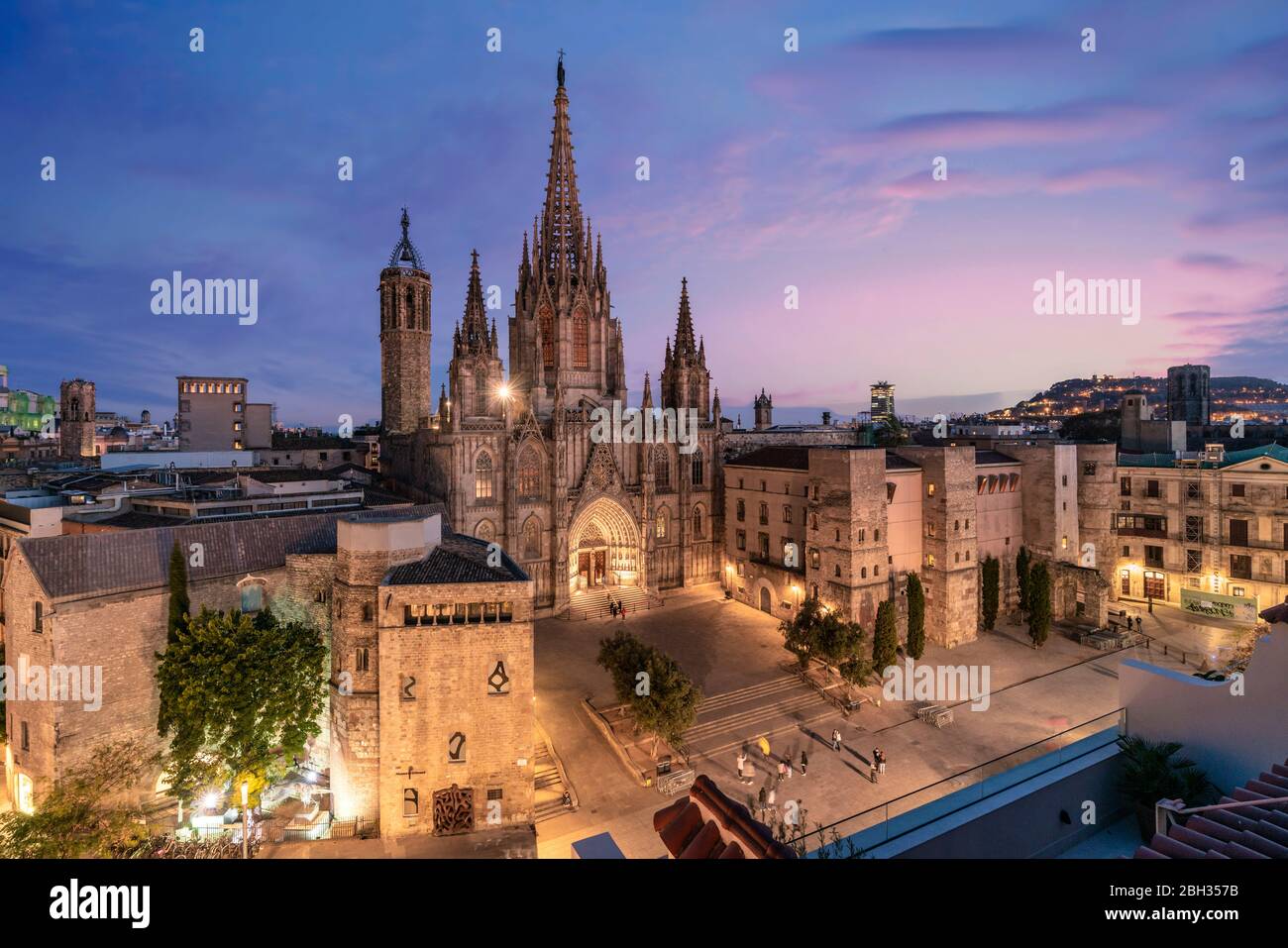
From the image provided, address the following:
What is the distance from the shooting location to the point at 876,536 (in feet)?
120

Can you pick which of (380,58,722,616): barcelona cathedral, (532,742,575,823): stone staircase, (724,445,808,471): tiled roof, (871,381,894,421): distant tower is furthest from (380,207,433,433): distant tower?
(871,381,894,421): distant tower

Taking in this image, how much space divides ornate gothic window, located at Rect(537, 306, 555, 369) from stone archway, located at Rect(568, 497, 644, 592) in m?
12.1

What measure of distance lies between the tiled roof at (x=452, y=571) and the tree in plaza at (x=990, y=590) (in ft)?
100

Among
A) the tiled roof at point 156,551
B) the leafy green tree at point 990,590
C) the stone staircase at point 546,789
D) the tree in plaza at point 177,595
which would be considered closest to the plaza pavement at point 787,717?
the stone staircase at point 546,789

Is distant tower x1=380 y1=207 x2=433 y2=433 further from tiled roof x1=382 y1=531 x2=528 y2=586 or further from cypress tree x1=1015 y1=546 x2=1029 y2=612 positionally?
cypress tree x1=1015 y1=546 x2=1029 y2=612

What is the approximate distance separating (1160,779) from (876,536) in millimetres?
23923

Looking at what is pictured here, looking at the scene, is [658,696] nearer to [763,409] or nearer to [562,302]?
[562,302]

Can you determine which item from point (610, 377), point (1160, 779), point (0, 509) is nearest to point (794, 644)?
point (1160, 779)

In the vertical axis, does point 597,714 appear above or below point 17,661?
below

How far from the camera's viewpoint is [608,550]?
156 feet

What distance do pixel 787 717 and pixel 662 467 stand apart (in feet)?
78.2

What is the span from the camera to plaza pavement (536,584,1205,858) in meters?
22.6
